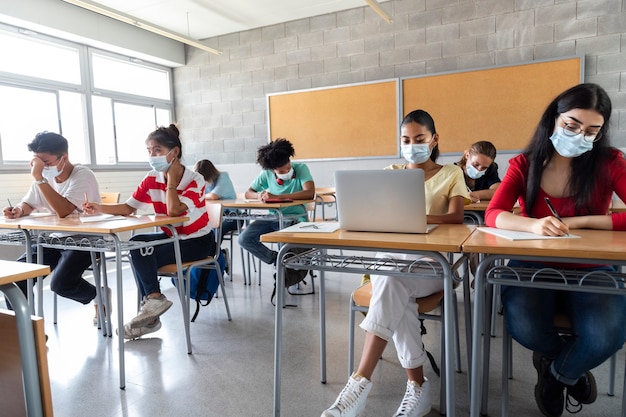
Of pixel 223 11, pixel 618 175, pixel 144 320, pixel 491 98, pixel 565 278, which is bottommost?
pixel 144 320

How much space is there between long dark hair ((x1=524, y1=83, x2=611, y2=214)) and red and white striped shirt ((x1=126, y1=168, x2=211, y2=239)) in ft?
5.48

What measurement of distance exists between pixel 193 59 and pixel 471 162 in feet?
14.9

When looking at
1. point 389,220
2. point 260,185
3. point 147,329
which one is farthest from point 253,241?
point 389,220

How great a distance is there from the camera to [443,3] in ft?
14.8

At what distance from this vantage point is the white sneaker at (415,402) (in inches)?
57.7

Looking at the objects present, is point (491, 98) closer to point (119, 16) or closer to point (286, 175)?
point (286, 175)

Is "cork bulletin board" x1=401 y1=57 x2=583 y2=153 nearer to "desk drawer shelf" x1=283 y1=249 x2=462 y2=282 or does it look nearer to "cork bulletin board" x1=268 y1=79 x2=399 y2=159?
"cork bulletin board" x1=268 y1=79 x2=399 y2=159

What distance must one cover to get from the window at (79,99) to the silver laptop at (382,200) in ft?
12.9

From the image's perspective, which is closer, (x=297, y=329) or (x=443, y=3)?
(x=297, y=329)

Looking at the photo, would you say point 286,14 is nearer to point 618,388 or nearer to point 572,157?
point 572,157

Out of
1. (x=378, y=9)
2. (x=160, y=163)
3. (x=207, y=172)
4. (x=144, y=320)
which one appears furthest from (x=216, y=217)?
(x=378, y=9)

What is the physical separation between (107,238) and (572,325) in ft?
6.67

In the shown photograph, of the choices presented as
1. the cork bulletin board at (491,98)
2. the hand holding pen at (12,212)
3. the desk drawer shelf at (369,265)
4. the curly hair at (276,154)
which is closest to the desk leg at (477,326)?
the desk drawer shelf at (369,265)

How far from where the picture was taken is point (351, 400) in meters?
1.40
